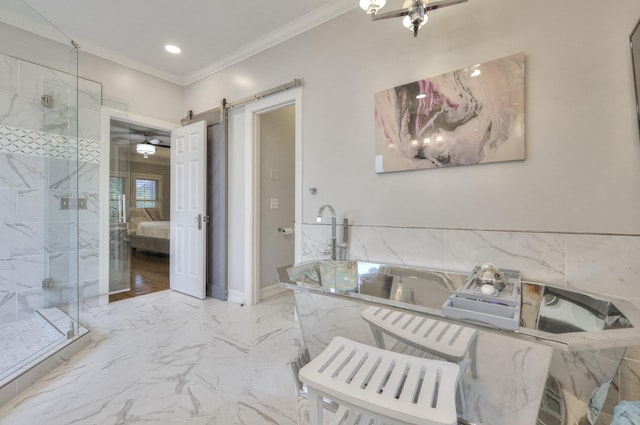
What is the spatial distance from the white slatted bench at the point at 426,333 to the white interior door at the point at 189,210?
2.45 meters

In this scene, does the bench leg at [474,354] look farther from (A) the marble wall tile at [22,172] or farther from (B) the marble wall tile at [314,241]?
(A) the marble wall tile at [22,172]

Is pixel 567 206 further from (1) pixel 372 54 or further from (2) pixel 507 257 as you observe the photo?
(1) pixel 372 54

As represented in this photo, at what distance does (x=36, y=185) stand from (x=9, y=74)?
0.95m

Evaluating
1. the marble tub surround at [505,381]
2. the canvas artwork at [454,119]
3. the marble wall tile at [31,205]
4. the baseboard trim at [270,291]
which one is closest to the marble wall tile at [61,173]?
the marble wall tile at [31,205]

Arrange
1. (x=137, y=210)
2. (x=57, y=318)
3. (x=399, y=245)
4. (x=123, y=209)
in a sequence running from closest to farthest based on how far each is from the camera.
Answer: (x=399, y=245) → (x=57, y=318) → (x=123, y=209) → (x=137, y=210)

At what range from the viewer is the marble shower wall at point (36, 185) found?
2.42 m

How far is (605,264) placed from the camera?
4.64ft

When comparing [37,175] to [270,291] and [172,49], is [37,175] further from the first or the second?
[270,291]

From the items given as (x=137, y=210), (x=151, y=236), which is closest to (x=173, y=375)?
(x=151, y=236)

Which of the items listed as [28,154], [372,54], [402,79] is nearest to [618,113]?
[402,79]

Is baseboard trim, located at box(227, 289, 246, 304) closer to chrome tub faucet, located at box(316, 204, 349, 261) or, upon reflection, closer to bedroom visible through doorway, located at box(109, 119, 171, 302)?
bedroom visible through doorway, located at box(109, 119, 171, 302)

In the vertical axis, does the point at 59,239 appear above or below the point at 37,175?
below

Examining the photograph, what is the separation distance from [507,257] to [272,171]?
242 cm

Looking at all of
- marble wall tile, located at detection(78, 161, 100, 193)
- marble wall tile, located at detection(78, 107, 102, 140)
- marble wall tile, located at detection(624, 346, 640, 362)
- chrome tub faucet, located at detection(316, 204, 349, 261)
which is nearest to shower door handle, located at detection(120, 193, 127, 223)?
marble wall tile, located at detection(78, 161, 100, 193)
